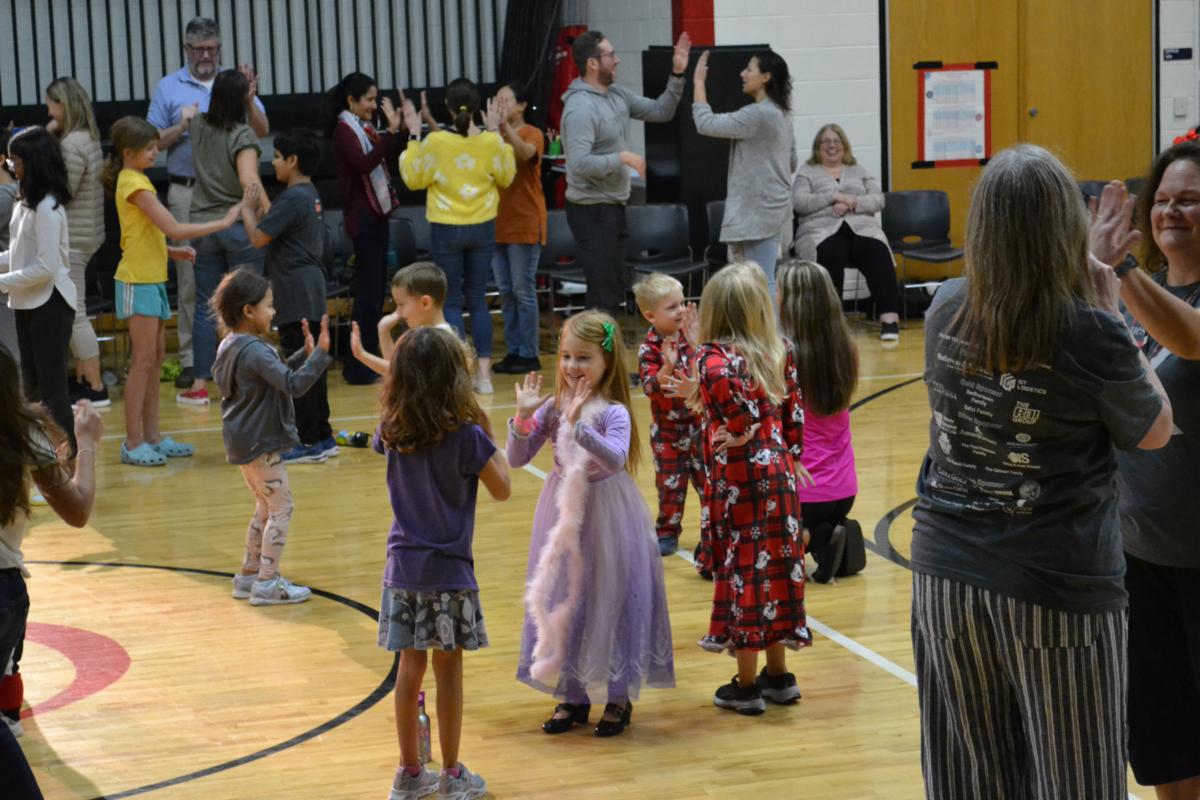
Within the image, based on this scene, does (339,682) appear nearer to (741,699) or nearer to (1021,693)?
(741,699)

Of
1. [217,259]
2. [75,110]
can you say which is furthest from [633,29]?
[75,110]

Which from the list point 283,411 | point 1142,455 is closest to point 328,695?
point 283,411

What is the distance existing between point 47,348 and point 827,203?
5.94m

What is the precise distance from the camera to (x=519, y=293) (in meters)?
9.94

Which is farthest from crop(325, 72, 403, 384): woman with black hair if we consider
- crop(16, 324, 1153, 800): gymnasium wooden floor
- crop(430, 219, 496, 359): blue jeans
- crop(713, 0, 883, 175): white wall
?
crop(713, 0, 883, 175): white wall

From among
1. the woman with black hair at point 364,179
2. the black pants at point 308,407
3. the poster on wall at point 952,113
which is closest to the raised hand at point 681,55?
the woman with black hair at point 364,179

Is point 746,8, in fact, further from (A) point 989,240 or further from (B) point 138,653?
(A) point 989,240

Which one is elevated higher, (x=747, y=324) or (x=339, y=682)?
(x=747, y=324)

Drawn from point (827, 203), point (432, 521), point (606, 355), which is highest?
point (827, 203)

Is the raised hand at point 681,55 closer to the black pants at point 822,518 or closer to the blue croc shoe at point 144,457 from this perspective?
the blue croc shoe at point 144,457

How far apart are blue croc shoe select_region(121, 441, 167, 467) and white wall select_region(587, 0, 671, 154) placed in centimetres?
531

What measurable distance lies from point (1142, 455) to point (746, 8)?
9252mm

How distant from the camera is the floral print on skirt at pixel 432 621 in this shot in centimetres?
388

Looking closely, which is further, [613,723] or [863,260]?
[863,260]
